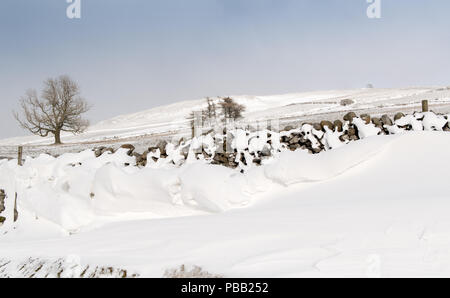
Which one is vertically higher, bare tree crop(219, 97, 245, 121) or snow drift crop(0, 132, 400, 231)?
bare tree crop(219, 97, 245, 121)

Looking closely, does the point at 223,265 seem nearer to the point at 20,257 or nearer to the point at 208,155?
the point at 20,257

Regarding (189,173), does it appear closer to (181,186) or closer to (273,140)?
(181,186)

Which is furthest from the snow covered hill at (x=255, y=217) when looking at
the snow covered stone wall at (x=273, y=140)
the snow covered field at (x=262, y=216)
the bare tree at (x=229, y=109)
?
the bare tree at (x=229, y=109)

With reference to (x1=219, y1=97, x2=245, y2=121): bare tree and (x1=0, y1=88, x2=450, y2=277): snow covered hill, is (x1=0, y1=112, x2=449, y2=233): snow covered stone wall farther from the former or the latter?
(x1=219, y1=97, x2=245, y2=121): bare tree

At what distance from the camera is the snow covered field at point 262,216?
2.78 meters

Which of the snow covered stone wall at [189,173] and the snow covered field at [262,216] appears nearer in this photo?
the snow covered field at [262,216]

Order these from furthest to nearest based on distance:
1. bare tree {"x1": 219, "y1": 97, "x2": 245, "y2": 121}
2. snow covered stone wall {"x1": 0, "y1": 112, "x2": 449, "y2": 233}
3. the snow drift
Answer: bare tree {"x1": 219, "y1": 97, "x2": 245, "y2": 121}
snow covered stone wall {"x1": 0, "y1": 112, "x2": 449, "y2": 233}
the snow drift

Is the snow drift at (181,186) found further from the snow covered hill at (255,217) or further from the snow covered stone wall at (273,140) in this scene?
the snow covered stone wall at (273,140)

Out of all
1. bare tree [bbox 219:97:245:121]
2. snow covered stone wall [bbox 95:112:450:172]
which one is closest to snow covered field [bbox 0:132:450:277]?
snow covered stone wall [bbox 95:112:450:172]

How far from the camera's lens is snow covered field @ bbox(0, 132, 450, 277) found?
9.12 feet

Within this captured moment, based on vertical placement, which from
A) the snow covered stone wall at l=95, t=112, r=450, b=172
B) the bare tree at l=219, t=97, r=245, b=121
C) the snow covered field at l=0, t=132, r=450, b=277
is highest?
the bare tree at l=219, t=97, r=245, b=121

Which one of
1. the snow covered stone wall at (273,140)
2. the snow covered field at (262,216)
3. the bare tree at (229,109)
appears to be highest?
the bare tree at (229,109)

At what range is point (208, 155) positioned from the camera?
27.1ft

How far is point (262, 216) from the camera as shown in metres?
4.13
